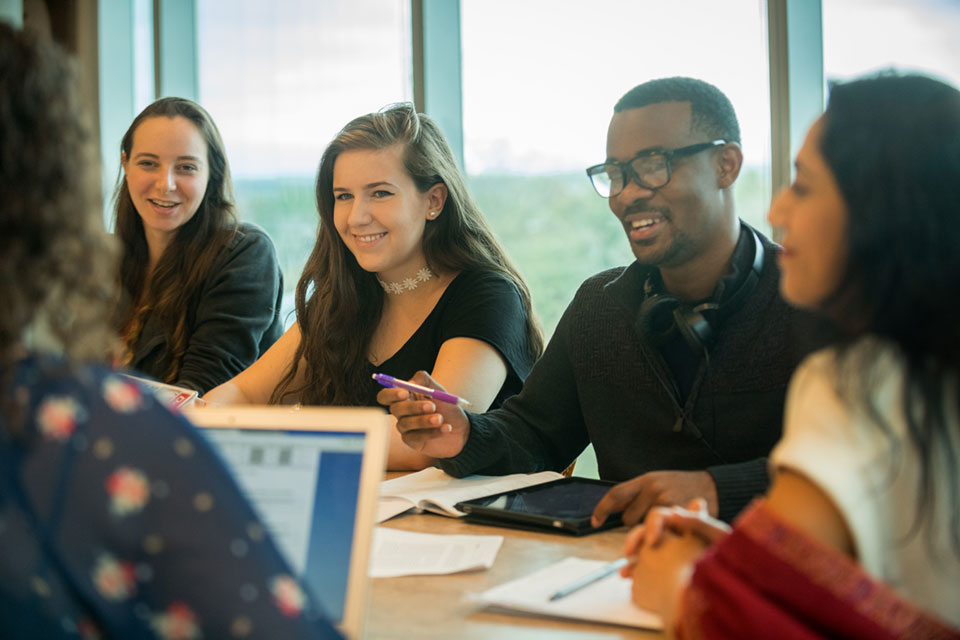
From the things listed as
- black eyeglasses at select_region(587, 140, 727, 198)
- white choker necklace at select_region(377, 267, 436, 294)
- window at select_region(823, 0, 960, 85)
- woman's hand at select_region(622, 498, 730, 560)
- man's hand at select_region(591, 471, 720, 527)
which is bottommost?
man's hand at select_region(591, 471, 720, 527)

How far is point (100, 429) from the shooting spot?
0.61 meters

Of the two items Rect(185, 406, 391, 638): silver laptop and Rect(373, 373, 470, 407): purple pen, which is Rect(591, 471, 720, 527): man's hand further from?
Rect(185, 406, 391, 638): silver laptop

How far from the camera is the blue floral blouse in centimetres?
59

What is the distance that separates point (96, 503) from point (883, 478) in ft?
1.91

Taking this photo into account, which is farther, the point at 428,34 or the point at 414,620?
the point at 428,34

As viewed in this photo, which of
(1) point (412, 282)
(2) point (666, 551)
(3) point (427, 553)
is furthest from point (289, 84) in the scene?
(2) point (666, 551)

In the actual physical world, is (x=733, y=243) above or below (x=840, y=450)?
above

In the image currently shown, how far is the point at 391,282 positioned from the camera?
236cm

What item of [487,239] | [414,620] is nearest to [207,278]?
[487,239]

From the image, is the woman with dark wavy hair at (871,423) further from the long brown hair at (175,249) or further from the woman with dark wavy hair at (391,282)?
the long brown hair at (175,249)

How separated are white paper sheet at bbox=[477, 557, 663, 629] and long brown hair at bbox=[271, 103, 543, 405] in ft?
3.78

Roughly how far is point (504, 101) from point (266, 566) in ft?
9.75

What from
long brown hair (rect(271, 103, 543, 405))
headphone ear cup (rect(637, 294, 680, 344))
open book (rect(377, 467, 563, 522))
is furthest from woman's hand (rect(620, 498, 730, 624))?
long brown hair (rect(271, 103, 543, 405))

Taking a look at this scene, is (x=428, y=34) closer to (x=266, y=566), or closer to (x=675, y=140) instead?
(x=675, y=140)
